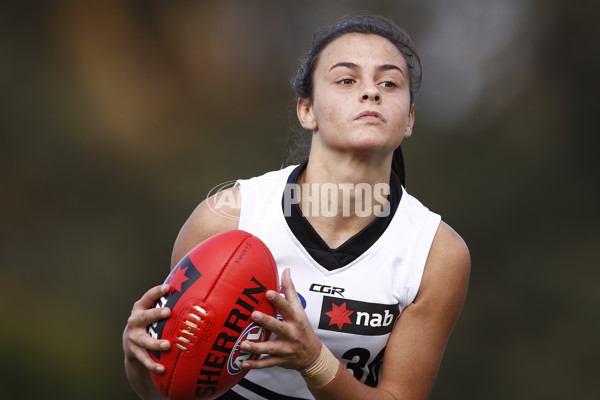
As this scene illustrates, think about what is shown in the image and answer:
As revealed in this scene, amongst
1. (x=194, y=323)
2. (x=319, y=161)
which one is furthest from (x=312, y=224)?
(x=194, y=323)

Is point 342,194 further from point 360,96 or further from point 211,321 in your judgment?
point 211,321

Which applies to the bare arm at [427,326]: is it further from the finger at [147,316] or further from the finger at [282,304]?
the finger at [147,316]

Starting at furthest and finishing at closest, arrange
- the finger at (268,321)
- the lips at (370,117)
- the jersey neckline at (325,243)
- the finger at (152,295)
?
the jersey neckline at (325,243)
the lips at (370,117)
the finger at (152,295)
the finger at (268,321)

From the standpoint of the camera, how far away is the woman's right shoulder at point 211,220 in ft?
5.92

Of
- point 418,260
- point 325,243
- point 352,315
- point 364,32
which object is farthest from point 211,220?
point 364,32

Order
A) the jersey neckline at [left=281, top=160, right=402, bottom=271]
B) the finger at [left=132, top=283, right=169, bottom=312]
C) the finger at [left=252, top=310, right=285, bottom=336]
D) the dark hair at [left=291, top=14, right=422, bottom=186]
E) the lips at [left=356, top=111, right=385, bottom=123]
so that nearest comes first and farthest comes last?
the finger at [left=252, top=310, right=285, bottom=336] → the finger at [left=132, top=283, right=169, bottom=312] → the lips at [left=356, top=111, right=385, bottom=123] → the jersey neckline at [left=281, top=160, right=402, bottom=271] → the dark hair at [left=291, top=14, right=422, bottom=186]

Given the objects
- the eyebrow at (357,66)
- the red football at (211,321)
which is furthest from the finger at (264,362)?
the eyebrow at (357,66)

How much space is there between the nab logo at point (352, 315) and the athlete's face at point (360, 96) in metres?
0.40

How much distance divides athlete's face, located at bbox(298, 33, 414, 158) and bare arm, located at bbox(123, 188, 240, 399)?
331 mm

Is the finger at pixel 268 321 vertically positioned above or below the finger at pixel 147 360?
above

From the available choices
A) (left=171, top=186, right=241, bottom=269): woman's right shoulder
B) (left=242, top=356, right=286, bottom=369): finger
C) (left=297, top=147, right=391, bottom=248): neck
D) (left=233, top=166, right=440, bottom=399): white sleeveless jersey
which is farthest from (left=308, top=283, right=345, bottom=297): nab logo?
(left=242, top=356, right=286, bottom=369): finger

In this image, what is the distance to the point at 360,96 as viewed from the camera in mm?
1707

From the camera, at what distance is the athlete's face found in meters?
1.69

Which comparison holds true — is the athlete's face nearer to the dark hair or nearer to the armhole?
the dark hair
